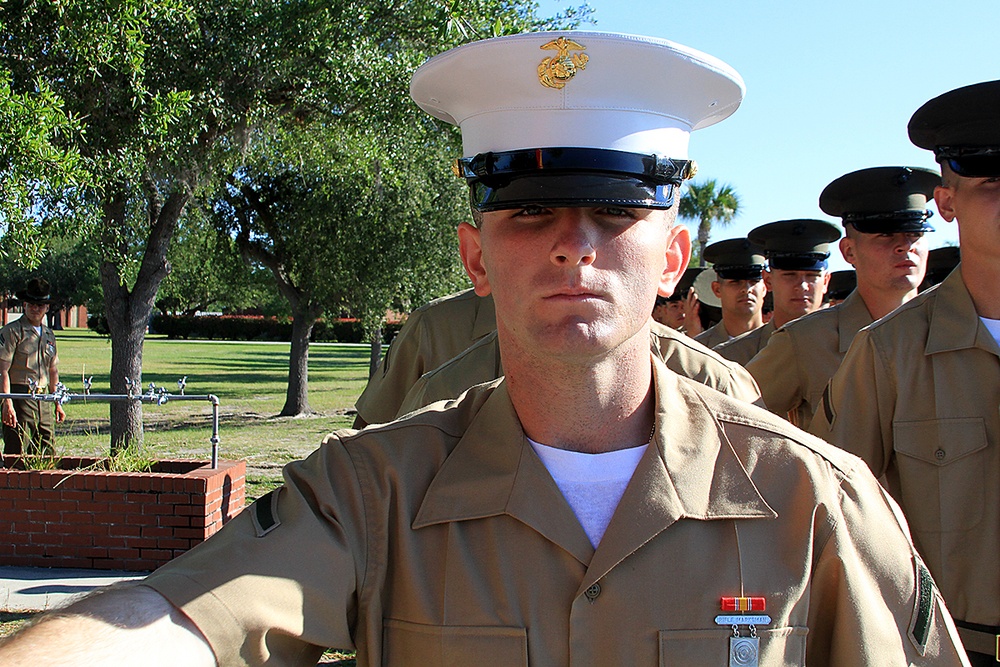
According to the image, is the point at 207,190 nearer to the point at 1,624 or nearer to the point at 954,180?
the point at 1,624

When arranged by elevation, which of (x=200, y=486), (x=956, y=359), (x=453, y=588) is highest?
(x=956, y=359)

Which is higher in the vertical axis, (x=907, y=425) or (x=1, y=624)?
(x=907, y=425)

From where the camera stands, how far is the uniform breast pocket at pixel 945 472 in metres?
2.90

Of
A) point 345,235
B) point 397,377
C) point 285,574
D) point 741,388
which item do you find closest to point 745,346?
point 397,377

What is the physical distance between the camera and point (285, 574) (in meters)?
1.54

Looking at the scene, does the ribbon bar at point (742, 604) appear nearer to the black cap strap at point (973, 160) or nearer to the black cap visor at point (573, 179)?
the black cap visor at point (573, 179)

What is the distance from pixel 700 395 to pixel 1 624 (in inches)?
209

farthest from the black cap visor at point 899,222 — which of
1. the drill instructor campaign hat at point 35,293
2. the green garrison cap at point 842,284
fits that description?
the drill instructor campaign hat at point 35,293

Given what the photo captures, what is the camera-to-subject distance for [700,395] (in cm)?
193

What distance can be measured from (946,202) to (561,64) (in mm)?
1806

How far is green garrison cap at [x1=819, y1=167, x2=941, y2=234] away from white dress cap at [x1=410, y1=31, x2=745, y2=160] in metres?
2.60

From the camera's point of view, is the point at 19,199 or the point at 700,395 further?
the point at 19,199

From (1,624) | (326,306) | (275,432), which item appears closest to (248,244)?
(326,306)

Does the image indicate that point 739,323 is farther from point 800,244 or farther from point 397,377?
point 397,377
